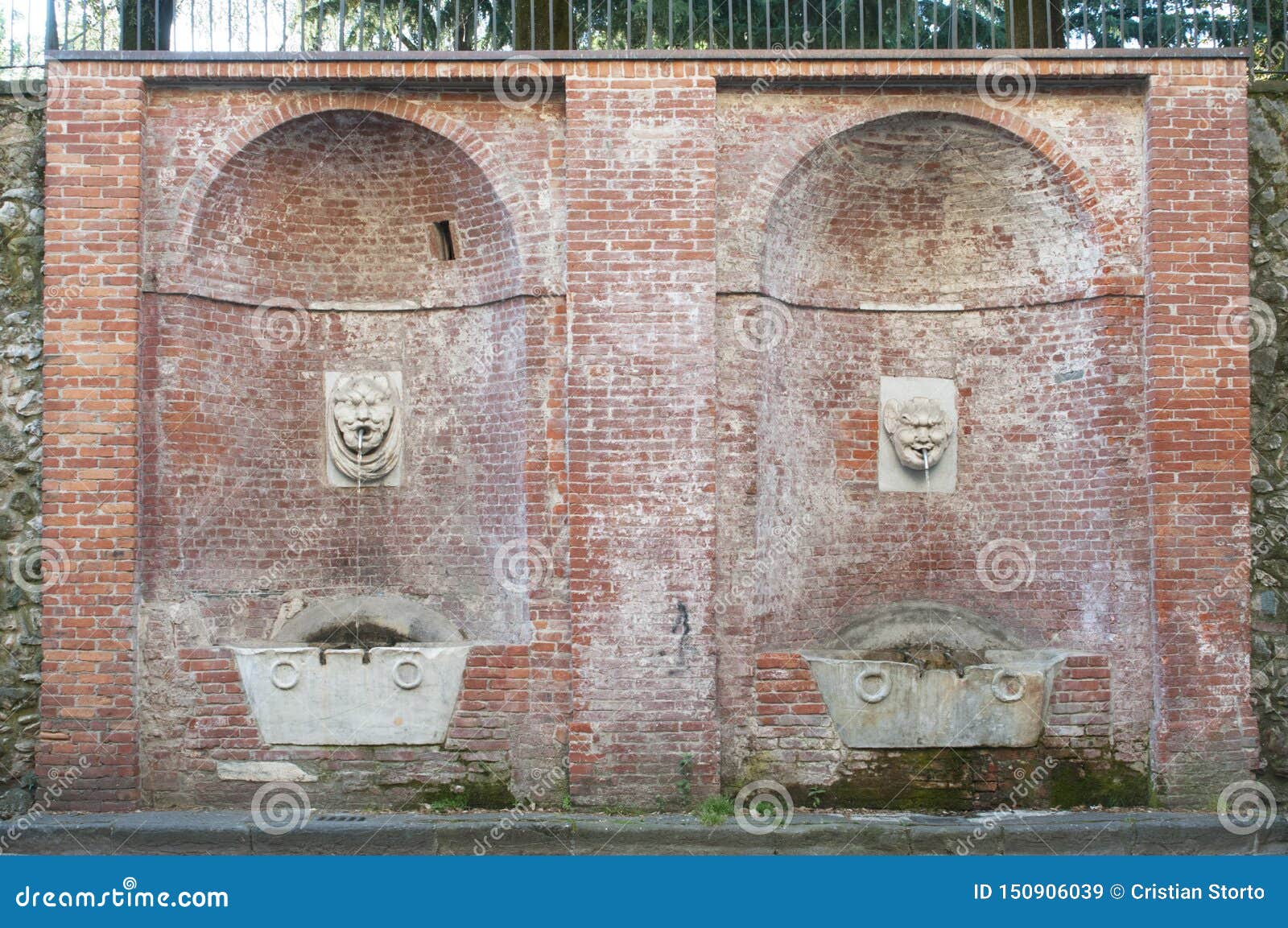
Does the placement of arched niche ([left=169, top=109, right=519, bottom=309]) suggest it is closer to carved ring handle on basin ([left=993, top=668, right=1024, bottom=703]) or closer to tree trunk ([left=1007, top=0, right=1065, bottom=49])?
tree trunk ([left=1007, top=0, right=1065, bottom=49])

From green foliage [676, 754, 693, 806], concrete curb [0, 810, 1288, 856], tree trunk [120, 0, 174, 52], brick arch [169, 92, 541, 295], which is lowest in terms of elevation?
concrete curb [0, 810, 1288, 856]

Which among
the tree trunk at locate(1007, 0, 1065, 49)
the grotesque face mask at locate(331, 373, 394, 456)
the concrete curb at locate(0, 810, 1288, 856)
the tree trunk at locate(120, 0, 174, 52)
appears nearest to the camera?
the concrete curb at locate(0, 810, 1288, 856)

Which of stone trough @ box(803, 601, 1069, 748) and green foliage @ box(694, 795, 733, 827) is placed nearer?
green foliage @ box(694, 795, 733, 827)

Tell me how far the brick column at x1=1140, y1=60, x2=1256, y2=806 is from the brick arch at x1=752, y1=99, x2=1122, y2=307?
47 cm

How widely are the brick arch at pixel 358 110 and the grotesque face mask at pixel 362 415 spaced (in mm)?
1405

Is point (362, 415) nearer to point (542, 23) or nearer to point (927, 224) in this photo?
point (542, 23)

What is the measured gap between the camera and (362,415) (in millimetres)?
9258

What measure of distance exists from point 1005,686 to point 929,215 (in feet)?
10.9

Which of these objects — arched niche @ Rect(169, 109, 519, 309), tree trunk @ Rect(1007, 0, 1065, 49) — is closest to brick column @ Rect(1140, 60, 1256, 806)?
tree trunk @ Rect(1007, 0, 1065, 49)

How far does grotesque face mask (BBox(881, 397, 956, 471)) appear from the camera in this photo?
9367 millimetres

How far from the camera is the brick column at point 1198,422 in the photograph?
845 cm

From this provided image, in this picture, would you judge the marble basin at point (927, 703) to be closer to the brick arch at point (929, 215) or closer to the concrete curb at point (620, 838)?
the concrete curb at point (620, 838)

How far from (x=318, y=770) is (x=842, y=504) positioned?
154 inches

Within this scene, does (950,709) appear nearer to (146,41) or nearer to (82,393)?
(82,393)
